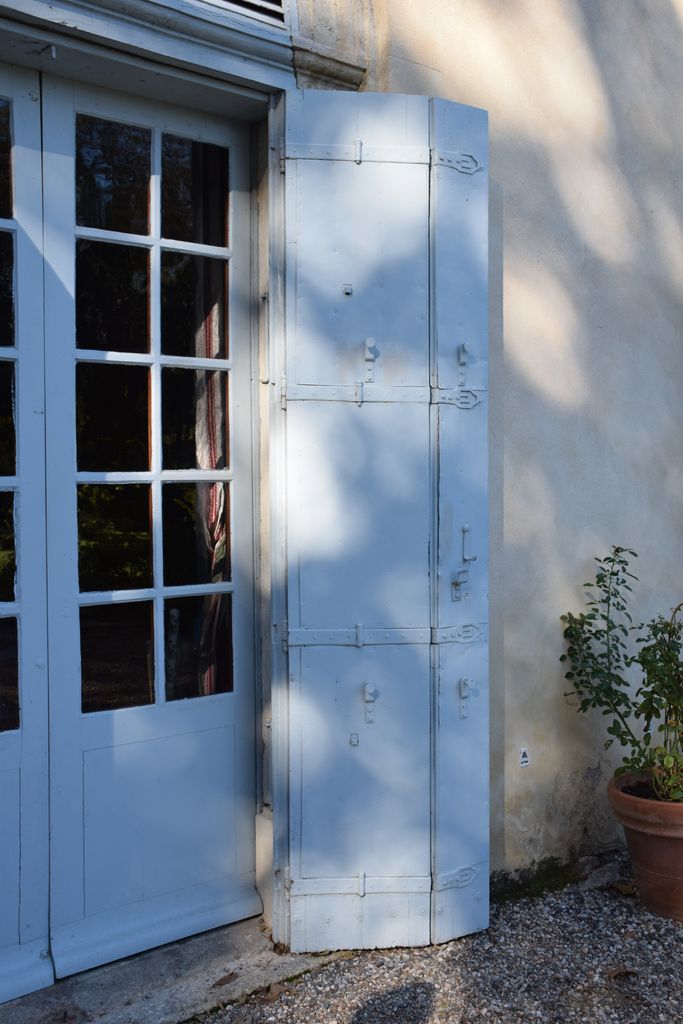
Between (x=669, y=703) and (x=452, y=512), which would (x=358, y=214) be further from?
(x=669, y=703)

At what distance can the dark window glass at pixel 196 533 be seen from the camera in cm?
323

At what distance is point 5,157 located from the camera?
2.89 meters

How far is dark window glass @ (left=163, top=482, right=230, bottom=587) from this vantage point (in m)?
3.23

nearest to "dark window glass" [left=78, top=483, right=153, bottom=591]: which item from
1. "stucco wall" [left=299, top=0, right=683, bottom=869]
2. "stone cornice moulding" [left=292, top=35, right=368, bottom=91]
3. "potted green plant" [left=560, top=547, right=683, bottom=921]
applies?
"stucco wall" [left=299, top=0, right=683, bottom=869]

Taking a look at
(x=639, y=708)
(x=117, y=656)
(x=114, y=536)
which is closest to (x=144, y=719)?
(x=117, y=656)

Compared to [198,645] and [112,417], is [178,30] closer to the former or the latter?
[112,417]

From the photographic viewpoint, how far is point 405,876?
10.5 ft

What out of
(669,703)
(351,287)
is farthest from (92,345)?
(669,703)

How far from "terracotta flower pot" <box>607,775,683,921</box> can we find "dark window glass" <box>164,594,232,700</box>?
61.3 inches

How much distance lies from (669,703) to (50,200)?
9.41ft

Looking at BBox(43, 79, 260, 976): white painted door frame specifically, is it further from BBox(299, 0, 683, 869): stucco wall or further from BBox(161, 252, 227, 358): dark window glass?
BBox(299, 0, 683, 869): stucco wall

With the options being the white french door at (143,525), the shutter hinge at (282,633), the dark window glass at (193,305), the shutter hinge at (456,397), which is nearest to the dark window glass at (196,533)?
the white french door at (143,525)

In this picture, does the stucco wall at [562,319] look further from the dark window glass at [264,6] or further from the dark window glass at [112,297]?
the dark window glass at [112,297]

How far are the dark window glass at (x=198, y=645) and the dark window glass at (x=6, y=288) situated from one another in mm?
1013
